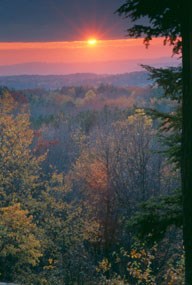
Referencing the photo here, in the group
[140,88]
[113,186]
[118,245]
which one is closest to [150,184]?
[113,186]

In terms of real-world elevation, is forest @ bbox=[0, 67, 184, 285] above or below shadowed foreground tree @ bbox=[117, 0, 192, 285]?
below

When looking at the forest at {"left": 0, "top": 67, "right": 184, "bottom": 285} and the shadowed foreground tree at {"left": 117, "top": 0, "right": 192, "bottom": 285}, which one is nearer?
the shadowed foreground tree at {"left": 117, "top": 0, "right": 192, "bottom": 285}

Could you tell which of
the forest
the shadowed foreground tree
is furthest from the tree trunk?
the forest

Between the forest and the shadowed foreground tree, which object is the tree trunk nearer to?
the shadowed foreground tree

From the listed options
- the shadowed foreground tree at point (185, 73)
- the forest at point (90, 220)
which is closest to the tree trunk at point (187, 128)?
the shadowed foreground tree at point (185, 73)

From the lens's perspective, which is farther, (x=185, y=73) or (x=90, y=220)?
(x=90, y=220)

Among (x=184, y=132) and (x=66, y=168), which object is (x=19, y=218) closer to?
(x=184, y=132)

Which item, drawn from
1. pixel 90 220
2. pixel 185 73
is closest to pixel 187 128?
pixel 185 73

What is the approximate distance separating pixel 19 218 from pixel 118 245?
16.5 feet

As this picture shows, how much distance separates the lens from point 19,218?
19.5 meters

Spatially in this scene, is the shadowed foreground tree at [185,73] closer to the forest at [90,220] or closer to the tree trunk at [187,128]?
the tree trunk at [187,128]

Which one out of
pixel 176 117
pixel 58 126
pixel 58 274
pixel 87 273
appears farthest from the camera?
pixel 58 126

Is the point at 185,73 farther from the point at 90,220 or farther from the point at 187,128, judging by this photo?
the point at 90,220

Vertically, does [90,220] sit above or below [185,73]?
below
